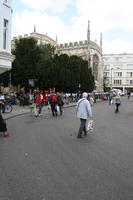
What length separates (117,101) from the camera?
76.3 ft

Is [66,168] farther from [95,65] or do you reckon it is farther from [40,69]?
[95,65]

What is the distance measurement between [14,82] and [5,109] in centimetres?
2030

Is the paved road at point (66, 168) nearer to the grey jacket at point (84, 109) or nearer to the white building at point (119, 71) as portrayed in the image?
the grey jacket at point (84, 109)

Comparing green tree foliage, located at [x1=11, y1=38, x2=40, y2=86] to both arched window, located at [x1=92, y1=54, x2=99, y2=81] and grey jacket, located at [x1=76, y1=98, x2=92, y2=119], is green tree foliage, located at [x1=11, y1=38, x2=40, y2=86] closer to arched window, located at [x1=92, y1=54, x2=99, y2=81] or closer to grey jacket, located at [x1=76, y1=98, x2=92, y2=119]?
grey jacket, located at [x1=76, y1=98, x2=92, y2=119]

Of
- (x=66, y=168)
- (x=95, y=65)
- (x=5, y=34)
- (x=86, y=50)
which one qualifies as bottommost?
(x=66, y=168)

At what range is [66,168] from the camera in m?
6.41

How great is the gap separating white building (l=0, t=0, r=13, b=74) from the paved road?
1209cm

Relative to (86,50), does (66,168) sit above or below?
below

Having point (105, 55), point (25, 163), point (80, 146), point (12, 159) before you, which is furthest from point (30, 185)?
point (105, 55)

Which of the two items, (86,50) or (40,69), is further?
(86,50)

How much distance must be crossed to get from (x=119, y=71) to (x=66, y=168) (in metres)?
130

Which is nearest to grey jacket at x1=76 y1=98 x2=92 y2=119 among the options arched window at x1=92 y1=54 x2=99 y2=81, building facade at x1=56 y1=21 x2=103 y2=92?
building facade at x1=56 y1=21 x2=103 y2=92

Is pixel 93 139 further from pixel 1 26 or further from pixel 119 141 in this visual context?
pixel 1 26

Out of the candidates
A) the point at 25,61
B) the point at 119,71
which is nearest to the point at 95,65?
the point at 119,71
